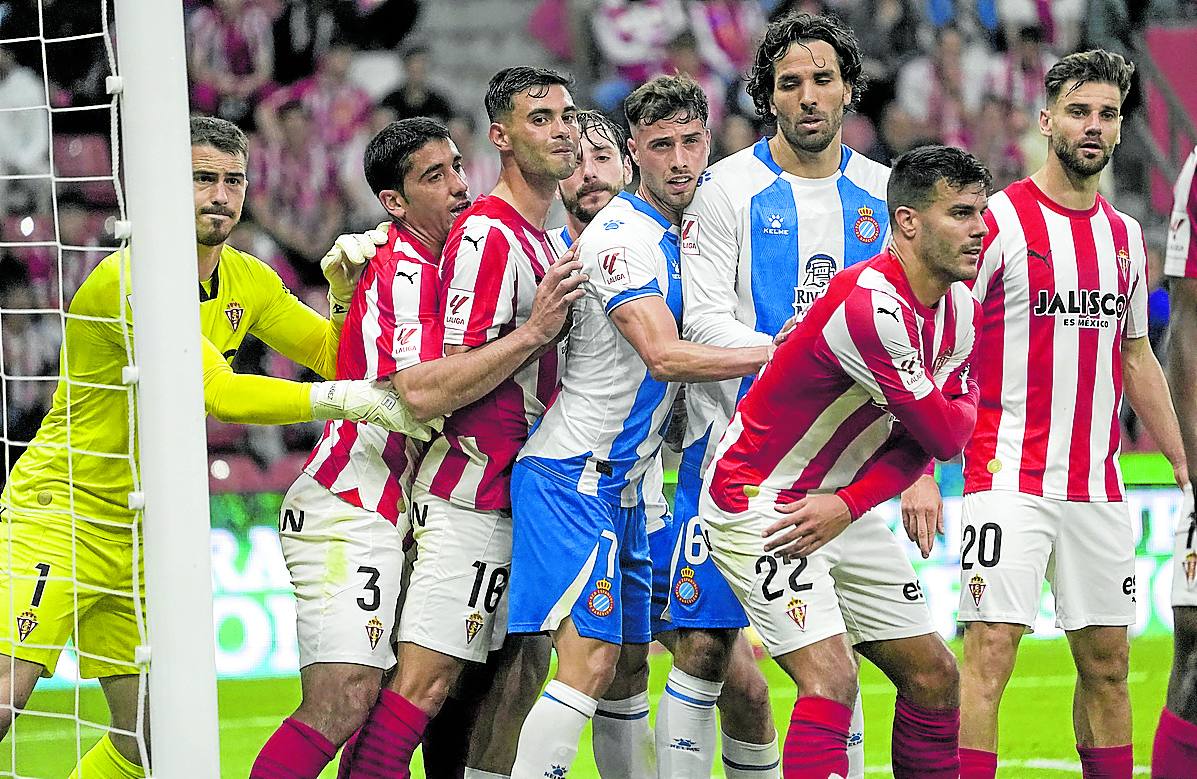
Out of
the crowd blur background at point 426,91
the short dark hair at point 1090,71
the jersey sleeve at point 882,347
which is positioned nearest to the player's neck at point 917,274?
the jersey sleeve at point 882,347

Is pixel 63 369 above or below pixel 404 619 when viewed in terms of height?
above

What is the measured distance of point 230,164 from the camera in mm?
4145

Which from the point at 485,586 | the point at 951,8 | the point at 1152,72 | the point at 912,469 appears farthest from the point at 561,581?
the point at 1152,72

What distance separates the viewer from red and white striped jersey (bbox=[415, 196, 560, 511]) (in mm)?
3967

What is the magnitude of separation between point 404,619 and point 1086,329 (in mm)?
2284

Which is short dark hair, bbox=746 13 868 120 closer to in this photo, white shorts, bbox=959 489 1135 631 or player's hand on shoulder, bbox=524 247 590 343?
player's hand on shoulder, bbox=524 247 590 343

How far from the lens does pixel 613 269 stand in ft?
12.7

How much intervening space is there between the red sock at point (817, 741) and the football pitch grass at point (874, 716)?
6.19 ft

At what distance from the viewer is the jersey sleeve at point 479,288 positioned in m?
3.96

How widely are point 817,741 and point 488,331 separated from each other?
1395mm

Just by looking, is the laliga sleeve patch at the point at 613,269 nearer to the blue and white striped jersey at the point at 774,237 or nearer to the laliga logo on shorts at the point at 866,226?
the blue and white striped jersey at the point at 774,237

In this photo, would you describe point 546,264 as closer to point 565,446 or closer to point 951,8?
point 565,446

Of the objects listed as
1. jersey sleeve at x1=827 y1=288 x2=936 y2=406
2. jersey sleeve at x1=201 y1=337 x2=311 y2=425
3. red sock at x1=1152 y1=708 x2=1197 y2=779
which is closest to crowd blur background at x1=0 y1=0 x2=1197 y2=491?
jersey sleeve at x1=201 y1=337 x2=311 y2=425

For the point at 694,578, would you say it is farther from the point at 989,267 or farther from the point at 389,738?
the point at 989,267
